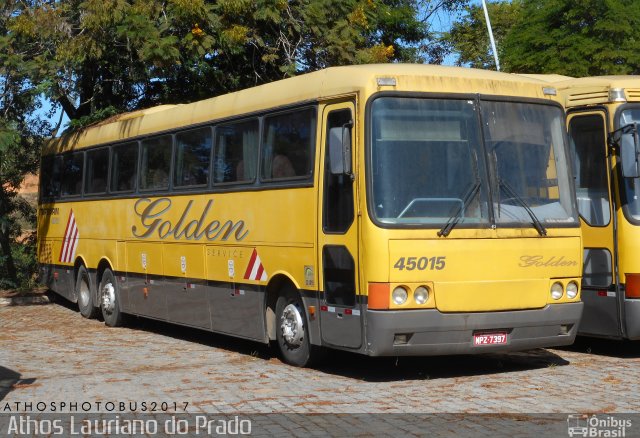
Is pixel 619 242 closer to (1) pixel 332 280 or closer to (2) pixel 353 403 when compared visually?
(1) pixel 332 280

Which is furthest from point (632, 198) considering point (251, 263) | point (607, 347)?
point (251, 263)

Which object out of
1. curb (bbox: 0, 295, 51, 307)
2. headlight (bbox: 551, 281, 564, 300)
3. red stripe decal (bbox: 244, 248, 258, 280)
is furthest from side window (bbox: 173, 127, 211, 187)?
curb (bbox: 0, 295, 51, 307)

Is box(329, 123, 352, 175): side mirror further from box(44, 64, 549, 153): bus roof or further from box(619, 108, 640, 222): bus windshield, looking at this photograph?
box(619, 108, 640, 222): bus windshield

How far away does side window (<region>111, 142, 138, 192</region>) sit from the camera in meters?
18.1

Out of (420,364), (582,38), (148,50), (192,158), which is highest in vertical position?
(582,38)

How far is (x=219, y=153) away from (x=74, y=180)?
6.93 m

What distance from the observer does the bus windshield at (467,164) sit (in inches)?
451

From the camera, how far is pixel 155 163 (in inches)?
677

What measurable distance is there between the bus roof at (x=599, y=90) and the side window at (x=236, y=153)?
12.9ft

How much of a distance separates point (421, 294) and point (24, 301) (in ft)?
48.1

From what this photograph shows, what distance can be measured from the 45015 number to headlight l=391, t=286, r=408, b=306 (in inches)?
8.5

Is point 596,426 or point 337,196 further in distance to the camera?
point 337,196

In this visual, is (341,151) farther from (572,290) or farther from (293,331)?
(572,290)

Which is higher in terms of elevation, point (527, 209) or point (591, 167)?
point (591, 167)
